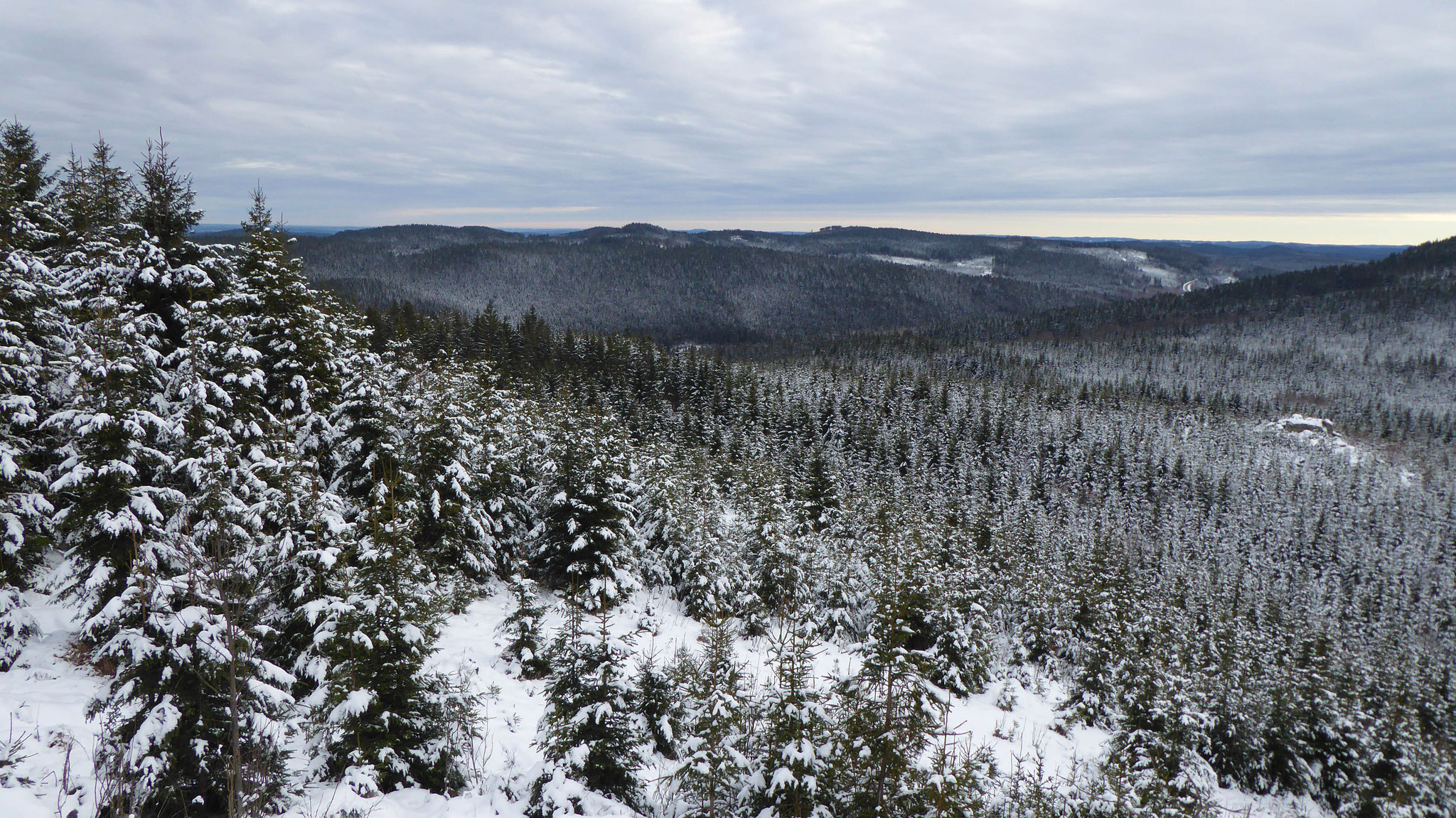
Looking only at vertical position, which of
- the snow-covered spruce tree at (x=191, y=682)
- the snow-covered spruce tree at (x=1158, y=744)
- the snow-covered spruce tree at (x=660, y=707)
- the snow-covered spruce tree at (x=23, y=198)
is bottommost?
the snow-covered spruce tree at (x=1158, y=744)

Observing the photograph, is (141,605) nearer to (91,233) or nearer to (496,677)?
(496,677)

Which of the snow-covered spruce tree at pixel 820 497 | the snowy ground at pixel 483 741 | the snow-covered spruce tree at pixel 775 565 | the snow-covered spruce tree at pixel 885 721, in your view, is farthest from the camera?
the snow-covered spruce tree at pixel 820 497

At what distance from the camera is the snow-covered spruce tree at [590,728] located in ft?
28.3

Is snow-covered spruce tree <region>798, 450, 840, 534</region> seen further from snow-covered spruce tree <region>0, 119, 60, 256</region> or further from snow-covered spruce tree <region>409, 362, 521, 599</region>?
snow-covered spruce tree <region>0, 119, 60, 256</region>

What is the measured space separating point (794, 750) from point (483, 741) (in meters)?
6.23

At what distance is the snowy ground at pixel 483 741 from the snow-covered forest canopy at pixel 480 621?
91 millimetres

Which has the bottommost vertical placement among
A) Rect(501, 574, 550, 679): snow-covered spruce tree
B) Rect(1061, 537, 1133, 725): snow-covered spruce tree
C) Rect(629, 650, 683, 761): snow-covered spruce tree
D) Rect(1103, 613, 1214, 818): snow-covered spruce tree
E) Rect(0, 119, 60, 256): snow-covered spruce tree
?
Rect(1061, 537, 1133, 725): snow-covered spruce tree

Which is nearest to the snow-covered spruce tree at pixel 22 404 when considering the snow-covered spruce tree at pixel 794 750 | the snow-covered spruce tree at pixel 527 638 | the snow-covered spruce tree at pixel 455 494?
the snow-covered spruce tree at pixel 455 494

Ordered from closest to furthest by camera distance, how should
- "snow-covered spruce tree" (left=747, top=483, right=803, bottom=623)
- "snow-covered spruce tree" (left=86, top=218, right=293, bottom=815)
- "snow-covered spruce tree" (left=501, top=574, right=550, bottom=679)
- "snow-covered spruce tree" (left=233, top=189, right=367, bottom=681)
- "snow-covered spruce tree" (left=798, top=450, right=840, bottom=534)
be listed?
"snow-covered spruce tree" (left=86, top=218, right=293, bottom=815), "snow-covered spruce tree" (left=501, top=574, right=550, bottom=679), "snow-covered spruce tree" (left=233, top=189, right=367, bottom=681), "snow-covered spruce tree" (left=747, top=483, right=803, bottom=623), "snow-covered spruce tree" (left=798, top=450, right=840, bottom=534)

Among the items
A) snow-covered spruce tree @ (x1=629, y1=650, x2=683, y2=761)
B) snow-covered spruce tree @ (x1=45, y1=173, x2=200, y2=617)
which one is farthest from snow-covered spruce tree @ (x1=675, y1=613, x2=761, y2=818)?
snow-covered spruce tree @ (x1=45, y1=173, x2=200, y2=617)

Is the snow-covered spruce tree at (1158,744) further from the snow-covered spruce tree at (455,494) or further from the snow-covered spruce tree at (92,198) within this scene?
the snow-covered spruce tree at (92,198)

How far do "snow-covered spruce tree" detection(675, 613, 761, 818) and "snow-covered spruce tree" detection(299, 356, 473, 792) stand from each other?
4101mm

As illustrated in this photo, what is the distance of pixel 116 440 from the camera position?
9.16m

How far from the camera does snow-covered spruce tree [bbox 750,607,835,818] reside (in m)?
8.03
